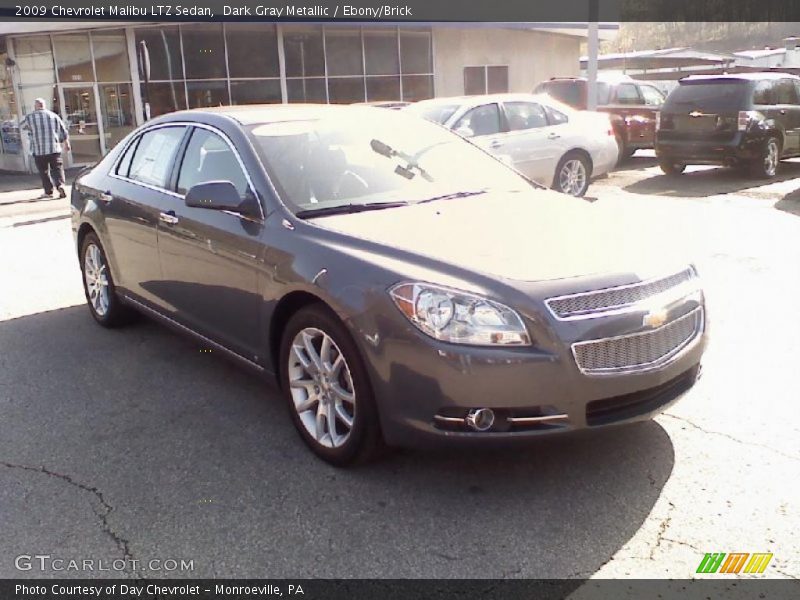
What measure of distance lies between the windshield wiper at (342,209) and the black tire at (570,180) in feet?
25.2

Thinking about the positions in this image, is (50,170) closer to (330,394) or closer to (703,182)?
(703,182)

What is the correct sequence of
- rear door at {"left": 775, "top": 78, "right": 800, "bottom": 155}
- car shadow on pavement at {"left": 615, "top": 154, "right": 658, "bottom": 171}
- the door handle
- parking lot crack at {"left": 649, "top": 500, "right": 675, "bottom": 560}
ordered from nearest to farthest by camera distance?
parking lot crack at {"left": 649, "top": 500, "right": 675, "bottom": 560}, the door handle, rear door at {"left": 775, "top": 78, "right": 800, "bottom": 155}, car shadow on pavement at {"left": 615, "top": 154, "right": 658, "bottom": 171}

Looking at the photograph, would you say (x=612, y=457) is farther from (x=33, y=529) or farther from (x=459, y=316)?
(x=33, y=529)

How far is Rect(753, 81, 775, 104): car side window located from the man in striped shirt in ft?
40.2

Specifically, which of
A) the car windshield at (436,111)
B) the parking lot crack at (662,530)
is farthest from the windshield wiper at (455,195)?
the car windshield at (436,111)

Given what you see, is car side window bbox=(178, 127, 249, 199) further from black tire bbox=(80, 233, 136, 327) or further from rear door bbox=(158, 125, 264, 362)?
black tire bbox=(80, 233, 136, 327)

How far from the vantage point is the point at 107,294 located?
5.91m

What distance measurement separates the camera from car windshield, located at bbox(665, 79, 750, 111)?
13180 mm

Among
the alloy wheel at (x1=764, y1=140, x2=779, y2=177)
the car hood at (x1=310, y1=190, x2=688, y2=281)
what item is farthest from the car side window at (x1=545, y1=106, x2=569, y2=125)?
the car hood at (x1=310, y1=190, x2=688, y2=281)

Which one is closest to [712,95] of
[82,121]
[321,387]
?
[321,387]

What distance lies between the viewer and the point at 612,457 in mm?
3656

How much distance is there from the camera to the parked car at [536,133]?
1068 centimetres

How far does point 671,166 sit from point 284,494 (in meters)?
12.8

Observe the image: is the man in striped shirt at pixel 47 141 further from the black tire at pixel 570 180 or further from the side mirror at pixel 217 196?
the side mirror at pixel 217 196
